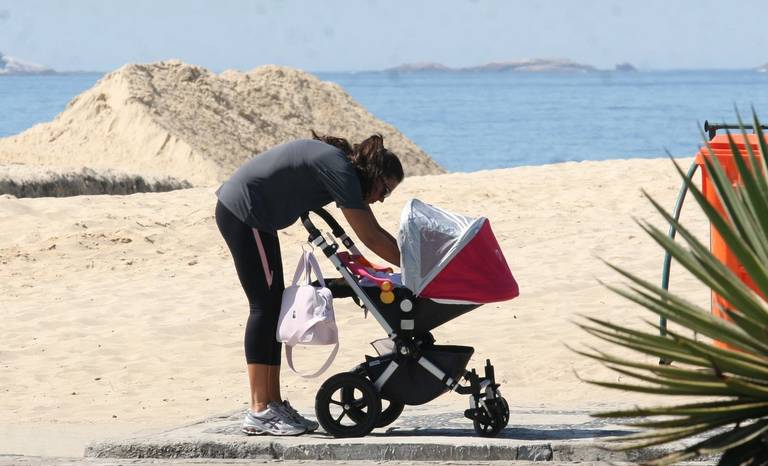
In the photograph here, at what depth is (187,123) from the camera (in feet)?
86.8

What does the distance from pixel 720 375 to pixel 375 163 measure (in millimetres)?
2347

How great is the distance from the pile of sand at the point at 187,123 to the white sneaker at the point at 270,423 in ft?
55.6

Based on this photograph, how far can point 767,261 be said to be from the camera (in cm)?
402

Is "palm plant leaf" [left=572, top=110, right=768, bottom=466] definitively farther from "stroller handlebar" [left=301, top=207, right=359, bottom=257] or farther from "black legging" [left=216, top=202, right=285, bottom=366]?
"black legging" [left=216, top=202, right=285, bottom=366]

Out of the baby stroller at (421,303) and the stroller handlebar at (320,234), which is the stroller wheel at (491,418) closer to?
the baby stroller at (421,303)

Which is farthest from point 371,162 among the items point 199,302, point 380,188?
point 199,302

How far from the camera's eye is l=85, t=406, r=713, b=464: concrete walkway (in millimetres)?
5695

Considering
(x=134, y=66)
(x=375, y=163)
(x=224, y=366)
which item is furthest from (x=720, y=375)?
(x=134, y=66)

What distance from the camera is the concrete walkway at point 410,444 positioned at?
18.7 ft

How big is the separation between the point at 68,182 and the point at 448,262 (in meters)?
12.8

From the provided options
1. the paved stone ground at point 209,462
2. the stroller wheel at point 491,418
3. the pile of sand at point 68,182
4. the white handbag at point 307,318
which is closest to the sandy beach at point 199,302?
the paved stone ground at point 209,462

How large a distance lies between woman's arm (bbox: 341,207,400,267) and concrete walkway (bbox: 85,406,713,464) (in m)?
0.81

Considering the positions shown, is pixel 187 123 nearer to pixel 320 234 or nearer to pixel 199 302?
pixel 199 302

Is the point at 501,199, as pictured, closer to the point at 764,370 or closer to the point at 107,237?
the point at 107,237
